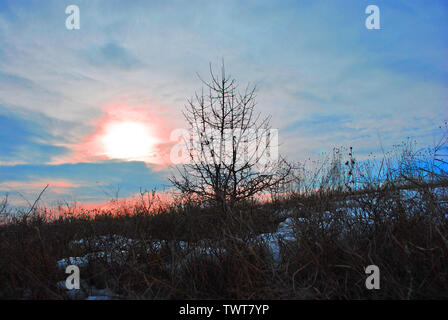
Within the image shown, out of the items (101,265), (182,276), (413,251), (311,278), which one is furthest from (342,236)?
(101,265)

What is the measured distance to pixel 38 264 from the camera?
9.18ft

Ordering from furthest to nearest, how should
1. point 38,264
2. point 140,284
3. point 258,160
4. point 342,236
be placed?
1. point 258,160
2. point 342,236
3. point 38,264
4. point 140,284

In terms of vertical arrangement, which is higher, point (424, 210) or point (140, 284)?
point (424, 210)

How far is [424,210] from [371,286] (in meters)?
1.65

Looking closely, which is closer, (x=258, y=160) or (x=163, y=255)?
(x=163, y=255)

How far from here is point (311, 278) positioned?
7.79 feet

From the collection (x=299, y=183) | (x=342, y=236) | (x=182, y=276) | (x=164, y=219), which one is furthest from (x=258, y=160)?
(x=182, y=276)
